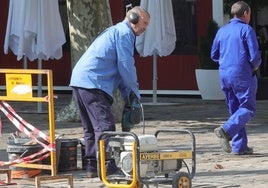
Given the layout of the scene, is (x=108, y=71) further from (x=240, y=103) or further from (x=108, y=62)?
(x=240, y=103)

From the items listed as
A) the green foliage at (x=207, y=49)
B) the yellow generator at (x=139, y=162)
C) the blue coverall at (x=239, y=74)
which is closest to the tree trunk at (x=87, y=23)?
the blue coverall at (x=239, y=74)

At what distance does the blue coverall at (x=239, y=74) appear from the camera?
11.0m

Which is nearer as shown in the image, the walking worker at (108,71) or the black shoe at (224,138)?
the walking worker at (108,71)

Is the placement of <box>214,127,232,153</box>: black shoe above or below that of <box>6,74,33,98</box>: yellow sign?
below

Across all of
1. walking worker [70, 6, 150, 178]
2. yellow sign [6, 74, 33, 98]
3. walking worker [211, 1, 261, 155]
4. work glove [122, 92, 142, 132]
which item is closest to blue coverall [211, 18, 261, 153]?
walking worker [211, 1, 261, 155]

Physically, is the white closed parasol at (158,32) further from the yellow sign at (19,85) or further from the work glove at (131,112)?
the work glove at (131,112)

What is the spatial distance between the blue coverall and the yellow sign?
304 cm

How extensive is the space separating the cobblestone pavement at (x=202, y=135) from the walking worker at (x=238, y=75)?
279 millimetres

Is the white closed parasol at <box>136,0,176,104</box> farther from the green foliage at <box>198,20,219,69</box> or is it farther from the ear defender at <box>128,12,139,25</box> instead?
the ear defender at <box>128,12,139,25</box>

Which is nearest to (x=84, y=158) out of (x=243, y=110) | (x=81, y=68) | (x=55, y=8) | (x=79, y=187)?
(x=79, y=187)

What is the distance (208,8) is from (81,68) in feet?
39.5

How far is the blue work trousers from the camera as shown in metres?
11.0

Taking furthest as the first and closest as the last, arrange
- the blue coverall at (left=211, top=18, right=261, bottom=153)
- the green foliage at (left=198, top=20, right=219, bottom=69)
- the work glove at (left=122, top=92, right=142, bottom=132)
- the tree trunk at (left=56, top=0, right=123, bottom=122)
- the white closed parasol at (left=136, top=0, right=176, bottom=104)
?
the green foliage at (left=198, top=20, right=219, bottom=69), the white closed parasol at (left=136, top=0, right=176, bottom=104), the tree trunk at (left=56, top=0, right=123, bottom=122), the blue coverall at (left=211, top=18, right=261, bottom=153), the work glove at (left=122, top=92, right=142, bottom=132)

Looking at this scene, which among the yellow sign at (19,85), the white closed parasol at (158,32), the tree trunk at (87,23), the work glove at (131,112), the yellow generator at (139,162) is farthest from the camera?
the white closed parasol at (158,32)
